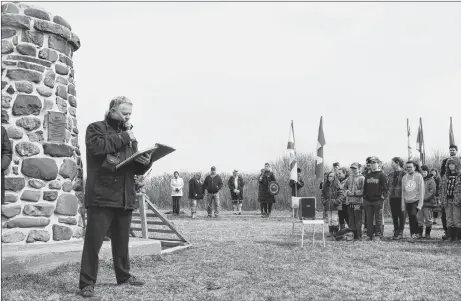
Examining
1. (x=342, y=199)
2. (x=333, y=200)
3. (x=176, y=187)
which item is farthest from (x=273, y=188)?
(x=342, y=199)

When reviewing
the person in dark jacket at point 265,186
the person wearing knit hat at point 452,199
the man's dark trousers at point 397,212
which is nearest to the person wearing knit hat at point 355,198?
the man's dark trousers at point 397,212

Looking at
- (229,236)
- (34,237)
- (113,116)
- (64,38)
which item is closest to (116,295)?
(113,116)

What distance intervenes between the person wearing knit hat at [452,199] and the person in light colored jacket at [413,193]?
1.57ft

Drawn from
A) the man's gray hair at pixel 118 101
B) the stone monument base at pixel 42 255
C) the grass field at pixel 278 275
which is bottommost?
the grass field at pixel 278 275

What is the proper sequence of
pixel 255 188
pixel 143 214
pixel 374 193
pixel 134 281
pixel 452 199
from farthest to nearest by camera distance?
pixel 255 188 < pixel 374 193 < pixel 452 199 < pixel 143 214 < pixel 134 281

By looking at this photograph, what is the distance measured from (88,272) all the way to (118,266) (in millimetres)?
459

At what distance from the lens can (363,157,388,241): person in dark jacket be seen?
1097 centimetres

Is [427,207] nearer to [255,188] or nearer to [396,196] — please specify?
[396,196]

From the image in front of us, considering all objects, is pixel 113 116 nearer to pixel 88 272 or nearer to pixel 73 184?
pixel 88 272

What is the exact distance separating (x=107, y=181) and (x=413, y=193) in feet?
24.7

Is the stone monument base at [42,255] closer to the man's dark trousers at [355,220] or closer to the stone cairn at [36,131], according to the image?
the stone cairn at [36,131]

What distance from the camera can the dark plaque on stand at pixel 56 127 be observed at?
8.00m

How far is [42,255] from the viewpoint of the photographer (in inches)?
267

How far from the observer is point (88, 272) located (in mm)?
5492
